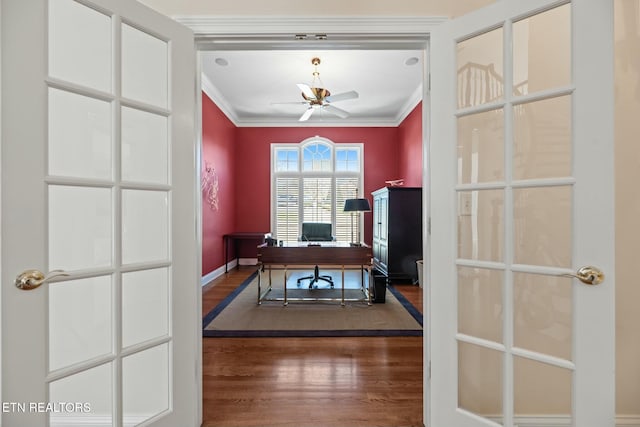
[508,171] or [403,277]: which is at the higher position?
[508,171]

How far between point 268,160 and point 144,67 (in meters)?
5.44

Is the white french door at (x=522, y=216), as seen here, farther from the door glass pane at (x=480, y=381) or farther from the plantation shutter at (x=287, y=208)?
the plantation shutter at (x=287, y=208)

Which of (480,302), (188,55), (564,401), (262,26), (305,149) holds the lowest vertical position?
(564,401)

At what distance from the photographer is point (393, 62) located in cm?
413

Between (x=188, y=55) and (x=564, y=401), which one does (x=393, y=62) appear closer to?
(x=188, y=55)

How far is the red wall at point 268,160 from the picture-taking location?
6719mm

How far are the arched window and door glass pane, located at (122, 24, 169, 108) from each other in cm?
538

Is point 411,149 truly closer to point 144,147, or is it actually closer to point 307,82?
point 307,82

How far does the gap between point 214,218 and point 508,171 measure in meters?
4.92

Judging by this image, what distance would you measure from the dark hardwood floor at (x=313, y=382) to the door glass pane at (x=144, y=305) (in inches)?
28.6

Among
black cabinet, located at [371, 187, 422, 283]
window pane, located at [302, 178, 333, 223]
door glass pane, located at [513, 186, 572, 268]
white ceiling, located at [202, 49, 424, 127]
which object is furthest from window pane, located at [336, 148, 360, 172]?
door glass pane, located at [513, 186, 572, 268]

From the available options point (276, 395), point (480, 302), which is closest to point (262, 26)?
point (480, 302)

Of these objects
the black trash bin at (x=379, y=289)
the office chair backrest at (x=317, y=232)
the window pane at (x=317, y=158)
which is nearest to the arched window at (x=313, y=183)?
the window pane at (x=317, y=158)

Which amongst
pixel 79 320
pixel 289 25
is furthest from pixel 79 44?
pixel 79 320
